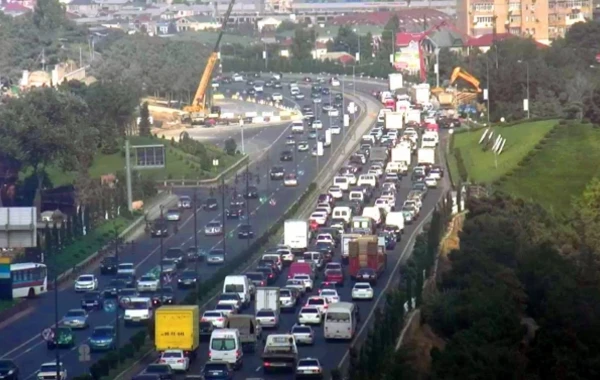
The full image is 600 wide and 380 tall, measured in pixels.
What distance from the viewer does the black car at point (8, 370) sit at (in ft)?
123

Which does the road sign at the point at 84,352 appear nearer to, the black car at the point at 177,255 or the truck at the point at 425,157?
the black car at the point at 177,255

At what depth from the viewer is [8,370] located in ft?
124

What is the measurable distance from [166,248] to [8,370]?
880 inches

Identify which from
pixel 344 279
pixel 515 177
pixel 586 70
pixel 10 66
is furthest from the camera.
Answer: pixel 10 66

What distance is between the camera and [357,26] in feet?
557

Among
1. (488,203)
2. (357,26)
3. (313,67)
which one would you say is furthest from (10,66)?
(488,203)

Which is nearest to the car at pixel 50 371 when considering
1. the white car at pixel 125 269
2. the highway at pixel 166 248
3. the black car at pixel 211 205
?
the highway at pixel 166 248

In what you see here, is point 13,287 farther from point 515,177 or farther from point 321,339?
point 515,177

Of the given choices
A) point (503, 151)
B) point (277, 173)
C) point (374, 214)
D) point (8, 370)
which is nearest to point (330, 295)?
point (8, 370)

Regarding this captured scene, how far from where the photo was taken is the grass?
254ft

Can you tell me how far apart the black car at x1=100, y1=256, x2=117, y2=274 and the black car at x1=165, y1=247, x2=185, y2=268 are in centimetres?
155

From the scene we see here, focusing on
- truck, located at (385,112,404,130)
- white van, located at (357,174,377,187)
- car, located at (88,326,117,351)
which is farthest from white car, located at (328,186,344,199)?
car, located at (88,326,117,351)

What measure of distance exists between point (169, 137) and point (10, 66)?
35.3 m

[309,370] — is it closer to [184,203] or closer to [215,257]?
[215,257]
